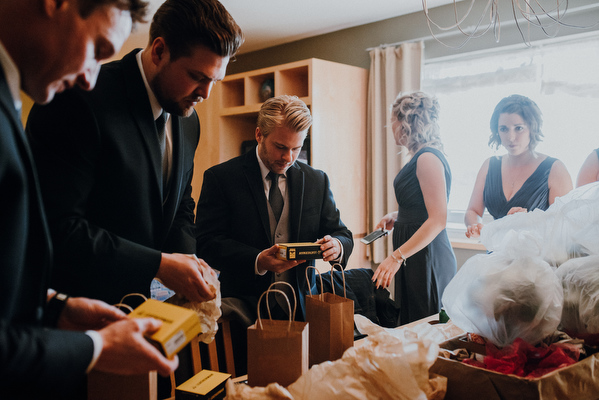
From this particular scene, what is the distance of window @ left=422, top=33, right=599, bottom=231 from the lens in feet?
10.6

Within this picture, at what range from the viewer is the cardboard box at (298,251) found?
137 centimetres

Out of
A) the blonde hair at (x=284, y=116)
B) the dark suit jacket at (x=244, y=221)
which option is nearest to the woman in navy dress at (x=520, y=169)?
the dark suit jacket at (x=244, y=221)

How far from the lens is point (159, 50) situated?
3.88ft

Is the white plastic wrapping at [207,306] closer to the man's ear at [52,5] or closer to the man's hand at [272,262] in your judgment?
the man's hand at [272,262]

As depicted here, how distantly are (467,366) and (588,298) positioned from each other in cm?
42

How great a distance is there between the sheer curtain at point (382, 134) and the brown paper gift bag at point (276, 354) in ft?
10.2

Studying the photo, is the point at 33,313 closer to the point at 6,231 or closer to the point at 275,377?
the point at 6,231

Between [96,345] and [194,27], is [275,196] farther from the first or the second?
[96,345]

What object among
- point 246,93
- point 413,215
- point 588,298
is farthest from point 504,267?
point 246,93

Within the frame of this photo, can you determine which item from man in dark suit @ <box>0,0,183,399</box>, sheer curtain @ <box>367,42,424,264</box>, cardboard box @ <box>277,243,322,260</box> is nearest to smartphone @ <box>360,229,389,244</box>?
cardboard box @ <box>277,243,322,260</box>

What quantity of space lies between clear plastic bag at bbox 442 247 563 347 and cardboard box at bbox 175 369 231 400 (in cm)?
60

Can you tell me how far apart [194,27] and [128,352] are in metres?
0.79

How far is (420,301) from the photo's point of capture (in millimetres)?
2332

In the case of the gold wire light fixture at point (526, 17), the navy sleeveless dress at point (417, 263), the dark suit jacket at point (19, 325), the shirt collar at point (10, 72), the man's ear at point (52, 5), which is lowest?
the navy sleeveless dress at point (417, 263)
